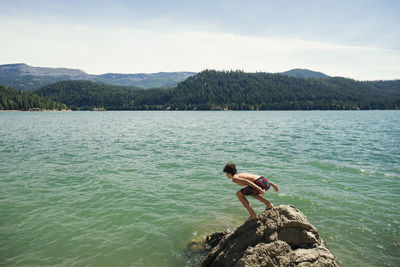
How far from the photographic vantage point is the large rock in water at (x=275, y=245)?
7743mm

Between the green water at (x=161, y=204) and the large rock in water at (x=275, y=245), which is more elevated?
the large rock in water at (x=275, y=245)

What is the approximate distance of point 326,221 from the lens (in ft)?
41.5

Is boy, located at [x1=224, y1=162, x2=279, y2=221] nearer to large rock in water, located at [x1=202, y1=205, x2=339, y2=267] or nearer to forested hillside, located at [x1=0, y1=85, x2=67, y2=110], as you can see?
large rock in water, located at [x1=202, y1=205, x2=339, y2=267]

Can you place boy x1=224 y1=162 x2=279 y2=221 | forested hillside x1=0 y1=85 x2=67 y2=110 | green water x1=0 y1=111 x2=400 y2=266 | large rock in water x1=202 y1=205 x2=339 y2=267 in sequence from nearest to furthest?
large rock in water x1=202 y1=205 x2=339 y2=267, boy x1=224 y1=162 x2=279 y2=221, green water x1=0 y1=111 x2=400 y2=266, forested hillside x1=0 y1=85 x2=67 y2=110

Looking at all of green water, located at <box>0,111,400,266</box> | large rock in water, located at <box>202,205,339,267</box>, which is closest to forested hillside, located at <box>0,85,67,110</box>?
green water, located at <box>0,111,400,266</box>

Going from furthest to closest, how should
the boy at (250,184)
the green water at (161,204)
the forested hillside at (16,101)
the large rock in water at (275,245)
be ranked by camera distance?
1. the forested hillside at (16,101)
2. the green water at (161,204)
3. the boy at (250,184)
4. the large rock in water at (275,245)

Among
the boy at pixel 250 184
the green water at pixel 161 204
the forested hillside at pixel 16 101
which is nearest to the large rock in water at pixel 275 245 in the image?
the boy at pixel 250 184

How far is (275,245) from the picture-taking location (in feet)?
26.5

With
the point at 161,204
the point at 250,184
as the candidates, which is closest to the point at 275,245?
the point at 250,184

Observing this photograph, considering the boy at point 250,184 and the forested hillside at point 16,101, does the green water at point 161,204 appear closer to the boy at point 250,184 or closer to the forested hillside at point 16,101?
the boy at point 250,184

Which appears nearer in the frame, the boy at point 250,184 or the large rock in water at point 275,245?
the large rock in water at point 275,245

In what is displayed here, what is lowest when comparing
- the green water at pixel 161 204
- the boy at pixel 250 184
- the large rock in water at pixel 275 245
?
the green water at pixel 161 204

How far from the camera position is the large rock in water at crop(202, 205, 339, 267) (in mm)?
7743

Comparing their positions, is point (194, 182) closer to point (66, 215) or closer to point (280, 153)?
point (66, 215)
